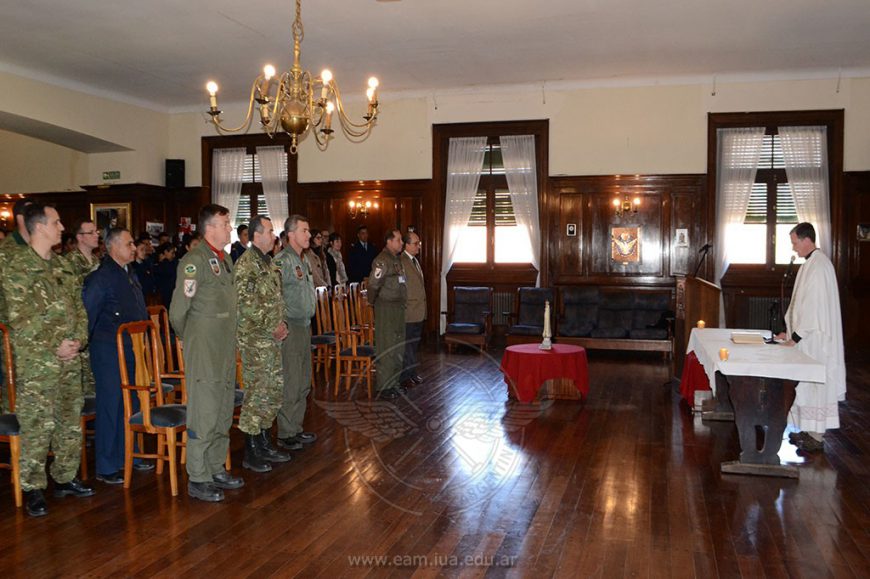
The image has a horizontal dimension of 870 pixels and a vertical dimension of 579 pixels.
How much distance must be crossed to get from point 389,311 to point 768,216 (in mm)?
6684

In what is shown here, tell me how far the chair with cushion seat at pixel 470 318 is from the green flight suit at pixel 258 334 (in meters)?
5.88

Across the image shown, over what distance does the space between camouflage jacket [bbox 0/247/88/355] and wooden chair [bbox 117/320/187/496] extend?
323 millimetres

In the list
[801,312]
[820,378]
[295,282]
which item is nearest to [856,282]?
[801,312]

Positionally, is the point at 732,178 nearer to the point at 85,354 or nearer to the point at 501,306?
the point at 501,306

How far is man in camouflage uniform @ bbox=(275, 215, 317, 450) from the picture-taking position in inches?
202

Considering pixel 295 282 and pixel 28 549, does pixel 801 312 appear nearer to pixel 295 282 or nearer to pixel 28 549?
pixel 295 282

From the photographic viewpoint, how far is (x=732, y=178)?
35.0ft

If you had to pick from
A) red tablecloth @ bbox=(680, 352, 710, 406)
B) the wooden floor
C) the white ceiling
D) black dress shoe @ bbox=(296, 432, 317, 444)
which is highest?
the white ceiling

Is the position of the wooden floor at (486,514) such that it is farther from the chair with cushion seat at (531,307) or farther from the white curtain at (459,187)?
the white curtain at (459,187)

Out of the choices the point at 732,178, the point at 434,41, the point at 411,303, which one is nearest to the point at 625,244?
the point at 732,178

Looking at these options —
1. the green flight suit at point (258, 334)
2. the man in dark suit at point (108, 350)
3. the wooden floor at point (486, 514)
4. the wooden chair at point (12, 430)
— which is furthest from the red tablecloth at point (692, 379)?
the wooden chair at point (12, 430)

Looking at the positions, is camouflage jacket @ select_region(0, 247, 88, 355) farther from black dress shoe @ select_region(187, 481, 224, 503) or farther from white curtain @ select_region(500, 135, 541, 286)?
white curtain @ select_region(500, 135, 541, 286)

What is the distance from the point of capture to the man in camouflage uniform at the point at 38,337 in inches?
156

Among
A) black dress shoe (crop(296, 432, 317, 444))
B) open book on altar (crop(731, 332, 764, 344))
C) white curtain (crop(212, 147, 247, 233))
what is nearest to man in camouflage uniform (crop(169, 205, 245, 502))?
black dress shoe (crop(296, 432, 317, 444))
